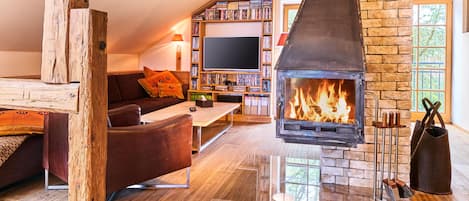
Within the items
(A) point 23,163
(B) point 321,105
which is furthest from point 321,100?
(A) point 23,163

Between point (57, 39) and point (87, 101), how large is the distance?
1.20ft

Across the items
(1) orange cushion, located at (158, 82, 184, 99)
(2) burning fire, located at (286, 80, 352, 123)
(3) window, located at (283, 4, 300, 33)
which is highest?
(3) window, located at (283, 4, 300, 33)

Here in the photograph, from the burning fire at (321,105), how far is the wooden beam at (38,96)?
163 cm

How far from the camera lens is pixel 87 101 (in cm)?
188

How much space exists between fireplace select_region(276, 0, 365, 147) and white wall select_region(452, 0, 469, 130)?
3556 millimetres

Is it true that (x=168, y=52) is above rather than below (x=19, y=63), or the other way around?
above

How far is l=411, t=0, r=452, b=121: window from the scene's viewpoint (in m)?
6.09

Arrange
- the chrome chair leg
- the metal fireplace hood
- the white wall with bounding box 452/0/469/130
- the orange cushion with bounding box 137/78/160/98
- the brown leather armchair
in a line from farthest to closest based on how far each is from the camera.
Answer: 1. the orange cushion with bounding box 137/78/160/98
2. the white wall with bounding box 452/0/469/130
3. the chrome chair leg
4. the metal fireplace hood
5. the brown leather armchair

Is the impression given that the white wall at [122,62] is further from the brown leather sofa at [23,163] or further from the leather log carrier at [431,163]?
the leather log carrier at [431,163]

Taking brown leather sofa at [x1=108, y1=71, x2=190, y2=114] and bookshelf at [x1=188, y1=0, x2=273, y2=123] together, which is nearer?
brown leather sofa at [x1=108, y1=71, x2=190, y2=114]

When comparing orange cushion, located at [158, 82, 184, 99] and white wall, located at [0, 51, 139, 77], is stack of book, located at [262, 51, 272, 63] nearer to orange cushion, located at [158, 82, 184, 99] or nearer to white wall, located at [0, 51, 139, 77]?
orange cushion, located at [158, 82, 184, 99]

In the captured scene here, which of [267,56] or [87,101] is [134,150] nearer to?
[87,101]

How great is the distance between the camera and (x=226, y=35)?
256 inches

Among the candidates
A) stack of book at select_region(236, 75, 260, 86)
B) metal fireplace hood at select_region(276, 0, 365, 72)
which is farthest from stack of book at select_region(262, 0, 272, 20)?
metal fireplace hood at select_region(276, 0, 365, 72)
